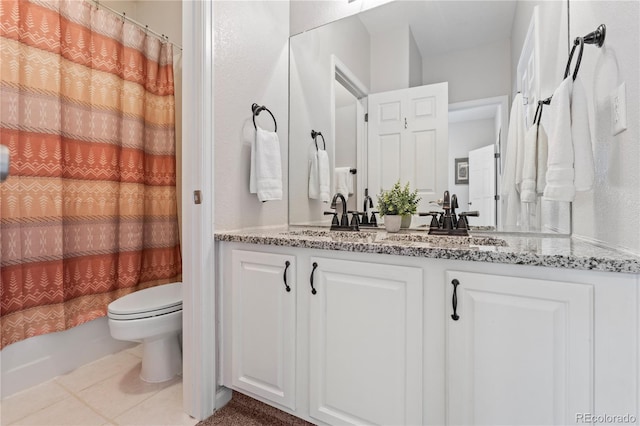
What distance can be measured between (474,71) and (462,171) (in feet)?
1.66

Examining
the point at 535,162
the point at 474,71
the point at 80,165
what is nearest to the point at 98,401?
the point at 80,165

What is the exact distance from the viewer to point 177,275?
94.9 inches

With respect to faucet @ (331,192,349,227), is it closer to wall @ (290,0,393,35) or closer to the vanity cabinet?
the vanity cabinet

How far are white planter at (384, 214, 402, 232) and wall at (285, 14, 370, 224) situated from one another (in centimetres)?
45

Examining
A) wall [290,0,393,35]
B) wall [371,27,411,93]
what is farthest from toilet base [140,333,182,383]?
wall [290,0,393,35]

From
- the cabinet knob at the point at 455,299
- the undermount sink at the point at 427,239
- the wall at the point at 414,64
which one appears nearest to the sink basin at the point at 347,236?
the undermount sink at the point at 427,239

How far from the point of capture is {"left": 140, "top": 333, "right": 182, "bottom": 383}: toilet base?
171 centimetres

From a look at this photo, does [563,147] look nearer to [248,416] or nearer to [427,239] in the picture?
[427,239]

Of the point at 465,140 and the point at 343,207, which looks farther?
the point at 343,207

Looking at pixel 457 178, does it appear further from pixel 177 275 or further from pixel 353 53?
pixel 177 275

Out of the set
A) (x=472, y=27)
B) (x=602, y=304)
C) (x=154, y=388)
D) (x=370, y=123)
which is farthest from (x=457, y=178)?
(x=154, y=388)

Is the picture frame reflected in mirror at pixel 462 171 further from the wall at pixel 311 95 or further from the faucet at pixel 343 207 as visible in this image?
the wall at pixel 311 95

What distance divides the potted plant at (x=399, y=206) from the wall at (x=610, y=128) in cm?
68

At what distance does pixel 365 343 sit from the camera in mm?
1108
